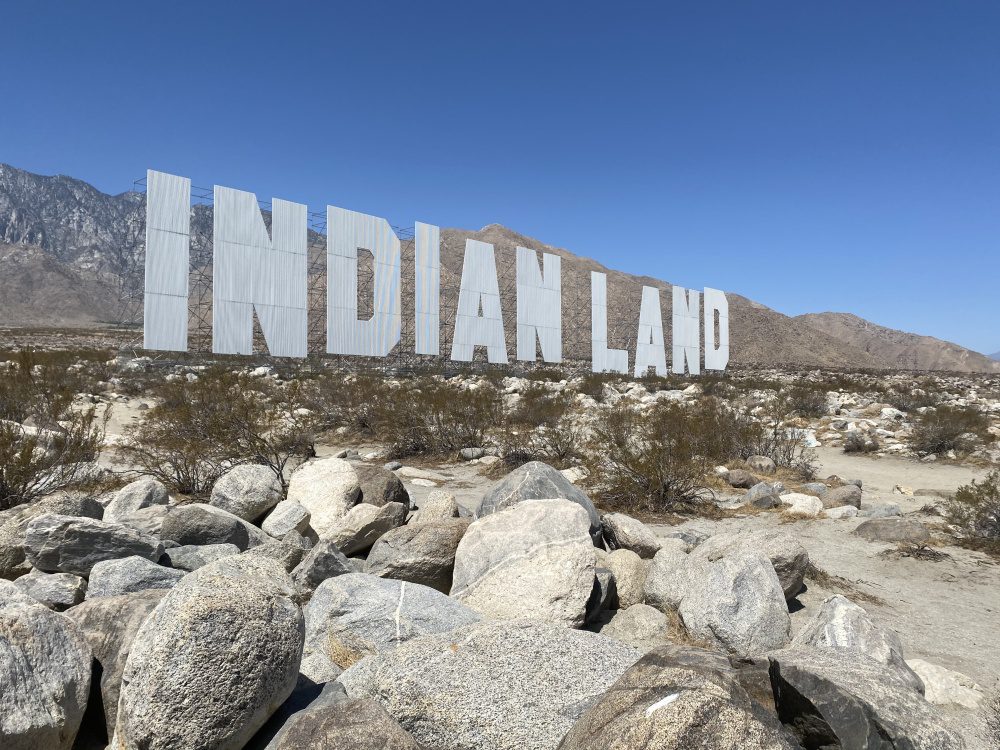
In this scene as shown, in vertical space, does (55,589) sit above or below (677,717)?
below

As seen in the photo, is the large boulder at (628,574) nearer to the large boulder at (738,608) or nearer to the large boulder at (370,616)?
the large boulder at (738,608)

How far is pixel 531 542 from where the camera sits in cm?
393

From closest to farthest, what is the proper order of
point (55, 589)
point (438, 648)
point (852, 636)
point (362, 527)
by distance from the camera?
point (438, 648) → point (852, 636) → point (55, 589) → point (362, 527)

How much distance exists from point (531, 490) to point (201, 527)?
249cm

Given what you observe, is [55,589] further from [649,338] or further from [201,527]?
[649,338]

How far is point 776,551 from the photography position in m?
4.29

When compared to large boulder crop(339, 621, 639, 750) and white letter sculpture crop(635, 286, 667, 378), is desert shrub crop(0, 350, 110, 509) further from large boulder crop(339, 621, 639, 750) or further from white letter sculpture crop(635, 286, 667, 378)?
white letter sculpture crop(635, 286, 667, 378)

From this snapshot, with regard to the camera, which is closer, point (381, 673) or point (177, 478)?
point (381, 673)

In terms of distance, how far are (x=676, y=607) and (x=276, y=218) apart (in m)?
19.2

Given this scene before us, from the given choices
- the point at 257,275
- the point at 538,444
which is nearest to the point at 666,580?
the point at 538,444

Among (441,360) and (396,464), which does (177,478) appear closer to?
(396,464)

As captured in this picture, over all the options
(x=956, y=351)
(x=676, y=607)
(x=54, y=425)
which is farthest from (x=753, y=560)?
(x=956, y=351)

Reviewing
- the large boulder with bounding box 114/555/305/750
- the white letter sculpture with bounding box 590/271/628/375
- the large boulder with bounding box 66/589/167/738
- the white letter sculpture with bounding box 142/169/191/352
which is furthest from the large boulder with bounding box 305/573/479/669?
the white letter sculpture with bounding box 590/271/628/375

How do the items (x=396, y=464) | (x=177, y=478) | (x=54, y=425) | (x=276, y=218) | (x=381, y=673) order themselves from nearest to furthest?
(x=381, y=673)
(x=177, y=478)
(x=54, y=425)
(x=396, y=464)
(x=276, y=218)
